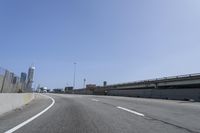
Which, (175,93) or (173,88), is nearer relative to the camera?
(175,93)

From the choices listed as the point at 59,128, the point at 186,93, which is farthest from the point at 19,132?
the point at 186,93

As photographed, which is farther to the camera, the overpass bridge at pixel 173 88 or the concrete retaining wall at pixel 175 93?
the overpass bridge at pixel 173 88

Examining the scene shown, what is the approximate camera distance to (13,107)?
2112cm

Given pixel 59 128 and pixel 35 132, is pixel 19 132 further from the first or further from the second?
pixel 59 128

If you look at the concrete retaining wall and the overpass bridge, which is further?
the overpass bridge

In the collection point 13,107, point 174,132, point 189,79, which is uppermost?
point 189,79

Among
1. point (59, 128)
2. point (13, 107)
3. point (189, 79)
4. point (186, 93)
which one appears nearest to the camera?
point (59, 128)

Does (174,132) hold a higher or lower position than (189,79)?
lower

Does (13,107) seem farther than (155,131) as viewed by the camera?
Yes

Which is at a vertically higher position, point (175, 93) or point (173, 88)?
point (173, 88)

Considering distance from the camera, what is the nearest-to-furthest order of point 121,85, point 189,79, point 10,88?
point 10,88 < point 189,79 < point 121,85

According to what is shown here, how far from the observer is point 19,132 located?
10.4 meters

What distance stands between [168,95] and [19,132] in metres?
55.9

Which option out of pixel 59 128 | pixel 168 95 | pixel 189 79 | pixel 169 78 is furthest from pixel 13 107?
pixel 169 78
